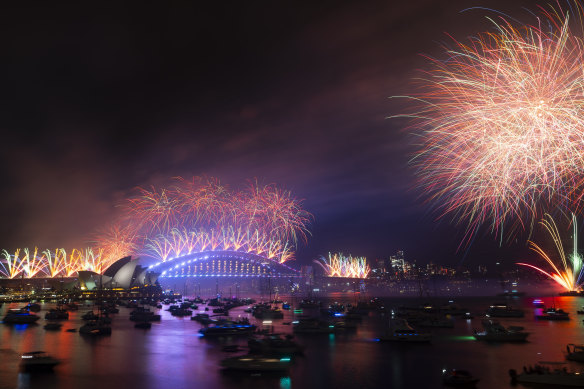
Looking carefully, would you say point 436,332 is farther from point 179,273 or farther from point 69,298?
point 179,273

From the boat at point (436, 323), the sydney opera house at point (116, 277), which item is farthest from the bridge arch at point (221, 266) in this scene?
the boat at point (436, 323)

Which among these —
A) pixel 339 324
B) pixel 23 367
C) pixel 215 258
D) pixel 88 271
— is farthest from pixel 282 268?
pixel 23 367

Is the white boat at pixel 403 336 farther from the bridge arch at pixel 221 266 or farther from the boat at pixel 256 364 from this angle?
the bridge arch at pixel 221 266

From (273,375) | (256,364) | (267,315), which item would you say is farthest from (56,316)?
(273,375)

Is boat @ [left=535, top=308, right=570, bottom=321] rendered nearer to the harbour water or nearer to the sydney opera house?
the harbour water

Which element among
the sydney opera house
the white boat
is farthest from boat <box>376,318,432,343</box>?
the sydney opera house
